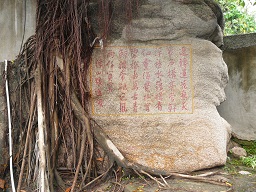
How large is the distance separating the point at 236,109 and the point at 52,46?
9.97 feet

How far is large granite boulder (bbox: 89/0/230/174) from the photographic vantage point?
10.2 feet

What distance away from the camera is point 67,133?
308 cm

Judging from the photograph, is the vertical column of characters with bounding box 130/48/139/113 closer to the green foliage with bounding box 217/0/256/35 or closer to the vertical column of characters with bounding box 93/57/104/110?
the vertical column of characters with bounding box 93/57/104/110

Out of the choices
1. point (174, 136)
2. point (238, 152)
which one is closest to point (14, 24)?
point (174, 136)

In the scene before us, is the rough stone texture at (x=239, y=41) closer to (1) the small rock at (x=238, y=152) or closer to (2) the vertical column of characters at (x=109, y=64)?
(1) the small rock at (x=238, y=152)

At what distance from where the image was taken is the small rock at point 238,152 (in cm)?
378

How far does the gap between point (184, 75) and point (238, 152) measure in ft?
4.77

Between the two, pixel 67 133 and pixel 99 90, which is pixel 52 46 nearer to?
pixel 99 90

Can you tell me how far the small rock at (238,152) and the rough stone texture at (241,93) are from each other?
18.9 inches

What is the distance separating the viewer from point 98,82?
3.19m

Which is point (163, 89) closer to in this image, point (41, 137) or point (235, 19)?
point (41, 137)

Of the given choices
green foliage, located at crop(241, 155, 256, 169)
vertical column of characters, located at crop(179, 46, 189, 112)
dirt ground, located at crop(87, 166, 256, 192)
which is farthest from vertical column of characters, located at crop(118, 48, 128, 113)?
green foliage, located at crop(241, 155, 256, 169)

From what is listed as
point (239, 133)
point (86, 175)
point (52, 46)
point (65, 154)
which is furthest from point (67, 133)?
point (239, 133)

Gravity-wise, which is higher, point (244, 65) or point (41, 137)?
point (244, 65)
